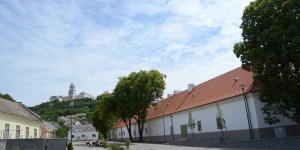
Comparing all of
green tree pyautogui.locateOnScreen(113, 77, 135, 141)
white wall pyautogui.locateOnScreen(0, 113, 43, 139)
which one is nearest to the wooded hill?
green tree pyautogui.locateOnScreen(113, 77, 135, 141)

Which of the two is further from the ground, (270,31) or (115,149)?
(270,31)

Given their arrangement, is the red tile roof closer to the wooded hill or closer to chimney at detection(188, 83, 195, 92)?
chimney at detection(188, 83, 195, 92)

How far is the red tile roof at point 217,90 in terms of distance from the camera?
30289 mm

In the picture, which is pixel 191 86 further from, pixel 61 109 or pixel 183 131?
pixel 61 109

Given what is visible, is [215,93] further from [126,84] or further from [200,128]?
[126,84]

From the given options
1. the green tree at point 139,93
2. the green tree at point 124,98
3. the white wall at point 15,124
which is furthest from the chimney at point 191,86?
the white wall at point 15,124

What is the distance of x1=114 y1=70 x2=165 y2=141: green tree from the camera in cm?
4866

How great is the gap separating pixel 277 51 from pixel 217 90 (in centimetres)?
1410

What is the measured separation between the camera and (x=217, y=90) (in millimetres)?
35312

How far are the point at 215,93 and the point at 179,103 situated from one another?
10176 mm

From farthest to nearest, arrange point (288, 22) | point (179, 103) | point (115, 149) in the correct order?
point (179, 103), point (288, 22), point (115, 149)

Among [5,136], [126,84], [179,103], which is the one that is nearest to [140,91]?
[126,84]

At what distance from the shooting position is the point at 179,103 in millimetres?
44219

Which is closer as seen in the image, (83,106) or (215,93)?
(215,93)
